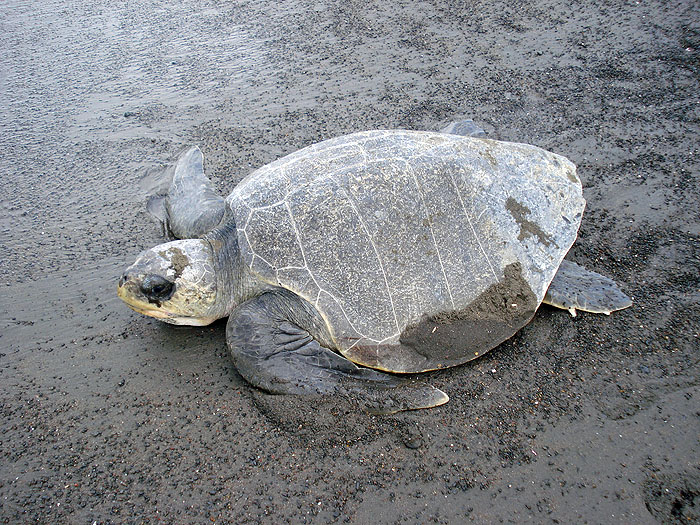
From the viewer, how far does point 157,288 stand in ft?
7.66

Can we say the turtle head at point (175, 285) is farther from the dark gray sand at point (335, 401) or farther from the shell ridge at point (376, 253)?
the shell ridge at point (376, 253)

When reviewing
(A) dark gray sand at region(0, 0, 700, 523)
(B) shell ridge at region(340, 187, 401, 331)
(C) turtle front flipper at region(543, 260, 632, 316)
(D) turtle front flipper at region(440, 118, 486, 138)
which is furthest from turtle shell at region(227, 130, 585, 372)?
(D) turtle front flipper at region(440, 118, 486, 138)

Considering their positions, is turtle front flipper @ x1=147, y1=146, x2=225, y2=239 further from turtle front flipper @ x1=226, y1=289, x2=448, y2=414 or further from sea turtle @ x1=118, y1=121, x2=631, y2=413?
turtle front flipper @ x1=226, y1=289, x2=448, y2=414

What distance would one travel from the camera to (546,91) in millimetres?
4086

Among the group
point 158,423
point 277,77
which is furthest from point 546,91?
point 158,423

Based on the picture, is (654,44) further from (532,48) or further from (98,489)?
(98,489)

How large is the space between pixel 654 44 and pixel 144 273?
16.1ft

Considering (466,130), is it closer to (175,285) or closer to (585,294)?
(585,294)

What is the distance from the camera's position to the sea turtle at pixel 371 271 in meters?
2.21

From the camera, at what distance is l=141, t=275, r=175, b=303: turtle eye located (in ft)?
7.59

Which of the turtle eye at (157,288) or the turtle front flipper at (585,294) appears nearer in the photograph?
the turtle eye at (157,288)

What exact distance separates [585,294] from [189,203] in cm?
239

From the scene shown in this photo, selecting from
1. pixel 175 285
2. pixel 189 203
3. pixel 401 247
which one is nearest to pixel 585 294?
pixel 401 247

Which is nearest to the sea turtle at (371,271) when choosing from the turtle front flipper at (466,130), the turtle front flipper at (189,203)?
the turtle front flipper at (189,203)
